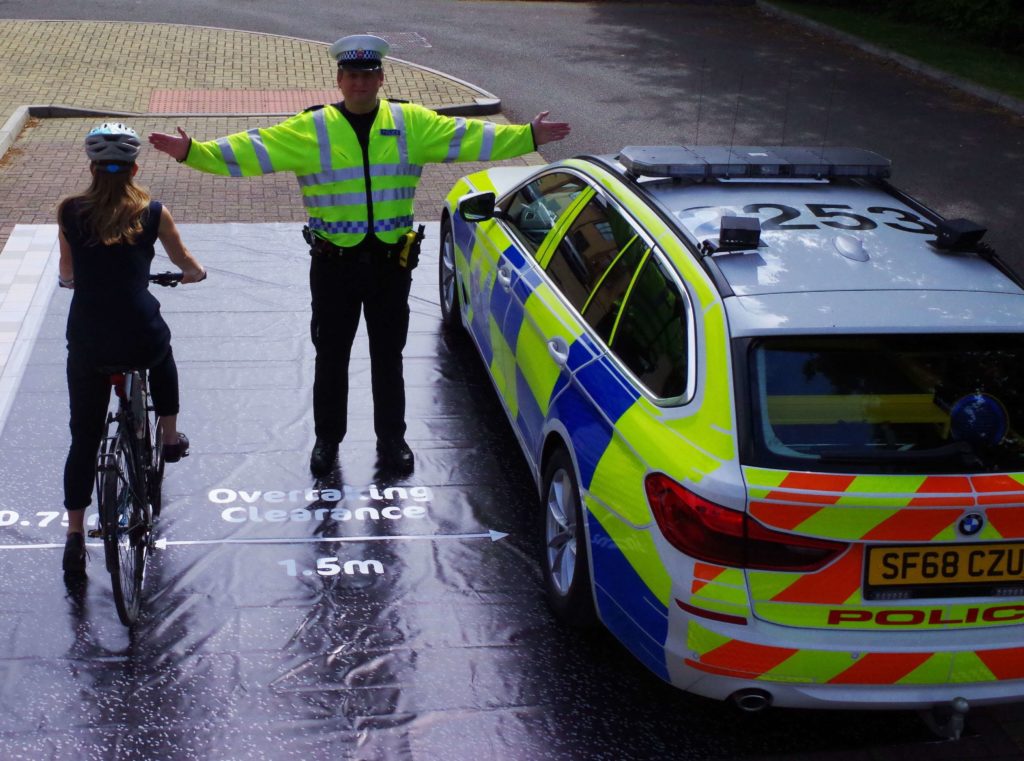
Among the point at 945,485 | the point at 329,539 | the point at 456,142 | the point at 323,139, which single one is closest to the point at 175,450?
the point at 329,539

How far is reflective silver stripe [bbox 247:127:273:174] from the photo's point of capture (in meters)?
5.24

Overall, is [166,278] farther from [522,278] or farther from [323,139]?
[522,278]

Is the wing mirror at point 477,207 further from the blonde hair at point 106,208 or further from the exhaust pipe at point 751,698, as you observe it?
the exhaust pipe at point 751,698

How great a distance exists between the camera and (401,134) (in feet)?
17.7

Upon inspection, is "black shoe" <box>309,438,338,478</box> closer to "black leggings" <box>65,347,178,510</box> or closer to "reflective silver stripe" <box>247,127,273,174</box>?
"black leggings" <box>65,347,178,510</box>

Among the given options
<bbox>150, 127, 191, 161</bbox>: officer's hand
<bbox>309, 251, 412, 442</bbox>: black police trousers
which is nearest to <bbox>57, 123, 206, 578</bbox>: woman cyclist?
<bbox>150, 127, 191, 161</bbox>: officer's hand

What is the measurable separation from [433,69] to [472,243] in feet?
37.0

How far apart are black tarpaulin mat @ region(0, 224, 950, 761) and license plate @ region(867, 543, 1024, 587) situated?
806 millimetres

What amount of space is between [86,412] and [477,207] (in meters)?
2.25

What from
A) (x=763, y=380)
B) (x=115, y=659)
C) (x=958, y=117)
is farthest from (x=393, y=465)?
(x=958, y=117)

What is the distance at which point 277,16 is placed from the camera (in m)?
21.3

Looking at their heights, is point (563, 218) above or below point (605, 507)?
above

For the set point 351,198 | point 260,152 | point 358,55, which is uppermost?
point 358,55

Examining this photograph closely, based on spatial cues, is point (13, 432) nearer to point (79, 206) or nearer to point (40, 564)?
point (40, 564)
